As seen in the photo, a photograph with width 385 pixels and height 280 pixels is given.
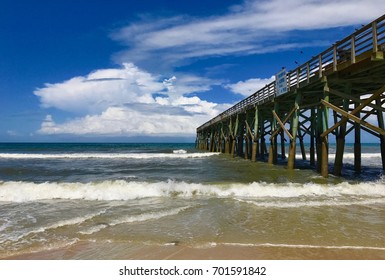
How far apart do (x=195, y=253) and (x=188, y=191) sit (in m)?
5.72

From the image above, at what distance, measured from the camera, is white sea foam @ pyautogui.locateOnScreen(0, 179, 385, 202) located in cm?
1000

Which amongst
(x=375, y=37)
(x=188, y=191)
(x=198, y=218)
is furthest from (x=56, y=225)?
(x=375, y=37)

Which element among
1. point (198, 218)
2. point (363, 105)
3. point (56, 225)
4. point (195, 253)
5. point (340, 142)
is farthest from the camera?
point (340, 142)

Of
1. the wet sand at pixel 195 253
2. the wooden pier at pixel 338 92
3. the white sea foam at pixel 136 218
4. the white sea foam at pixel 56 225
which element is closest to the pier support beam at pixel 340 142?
the wooden pier at pixel 338 92

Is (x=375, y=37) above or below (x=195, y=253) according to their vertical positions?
above

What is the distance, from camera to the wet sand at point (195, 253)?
4758 mm

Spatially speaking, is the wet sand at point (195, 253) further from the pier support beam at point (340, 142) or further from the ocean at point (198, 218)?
the pier support beam at point (340, 142)

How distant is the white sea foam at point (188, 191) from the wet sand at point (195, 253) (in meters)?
4.66

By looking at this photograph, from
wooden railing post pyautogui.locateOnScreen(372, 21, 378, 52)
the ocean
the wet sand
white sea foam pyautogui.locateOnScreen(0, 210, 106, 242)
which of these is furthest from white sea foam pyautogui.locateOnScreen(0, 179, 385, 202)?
the wet sand

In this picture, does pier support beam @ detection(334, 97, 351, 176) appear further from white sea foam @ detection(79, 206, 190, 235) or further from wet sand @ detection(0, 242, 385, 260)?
wet sand @ detection(0, 242, 385, 260)

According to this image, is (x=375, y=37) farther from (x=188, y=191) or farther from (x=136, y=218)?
(x=136, y=218)

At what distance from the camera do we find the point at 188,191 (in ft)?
35.1
